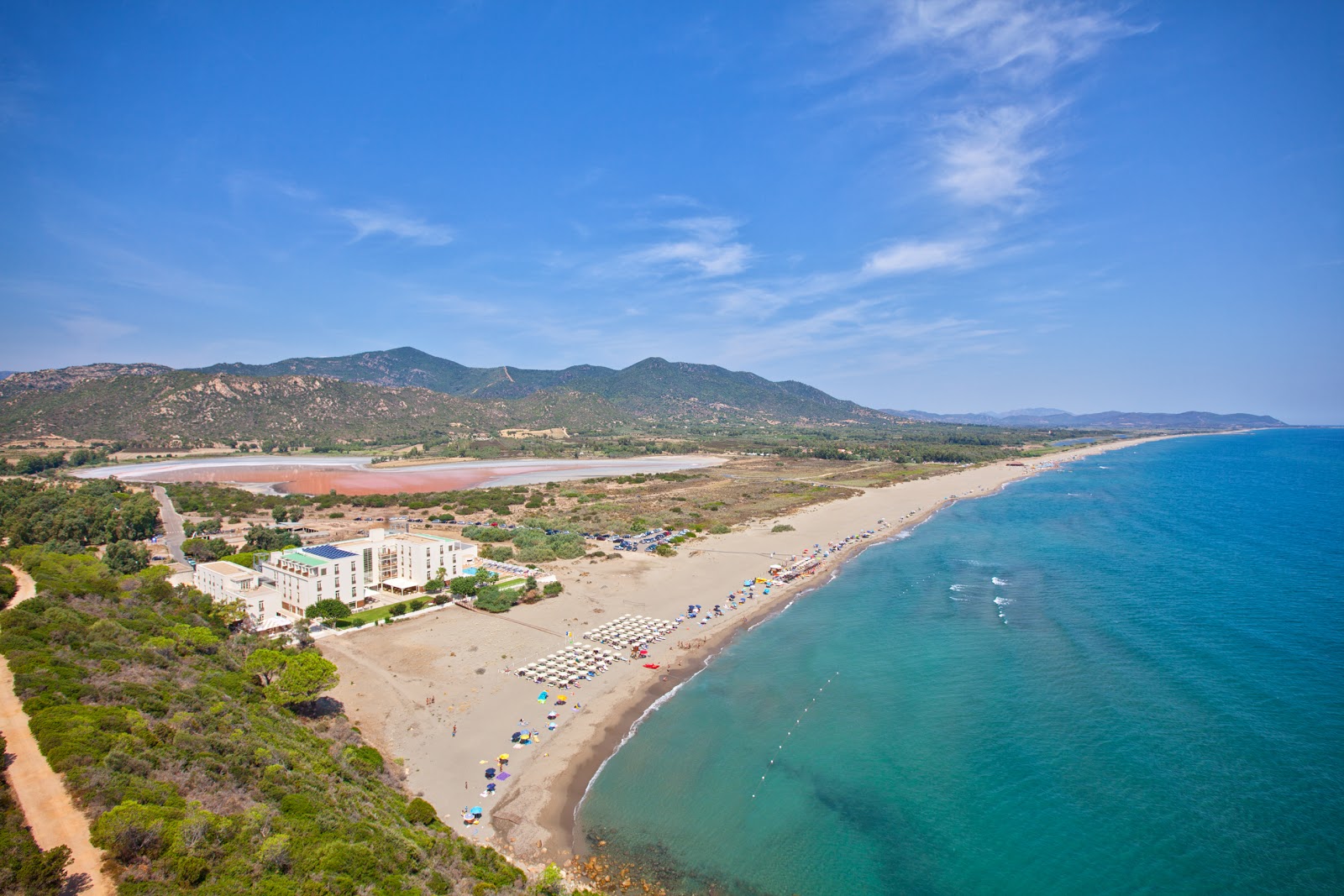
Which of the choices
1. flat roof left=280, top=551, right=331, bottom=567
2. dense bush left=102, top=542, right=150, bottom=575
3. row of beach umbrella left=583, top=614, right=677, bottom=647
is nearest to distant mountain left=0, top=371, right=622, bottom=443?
dense bush left=102, top=542, right=150, bottom=575

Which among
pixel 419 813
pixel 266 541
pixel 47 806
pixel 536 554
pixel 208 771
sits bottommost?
pixel 419 813

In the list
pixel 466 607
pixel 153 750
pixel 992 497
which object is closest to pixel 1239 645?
pixel 466 607

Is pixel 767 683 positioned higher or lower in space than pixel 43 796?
lower

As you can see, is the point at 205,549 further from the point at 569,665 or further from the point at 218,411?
the point at 218,411

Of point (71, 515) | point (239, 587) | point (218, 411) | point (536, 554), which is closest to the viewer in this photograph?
point (239, 587)

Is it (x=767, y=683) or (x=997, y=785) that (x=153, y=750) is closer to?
(x=767, y=683)

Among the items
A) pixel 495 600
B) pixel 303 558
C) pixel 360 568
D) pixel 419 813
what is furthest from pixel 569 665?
pixel 303 558
